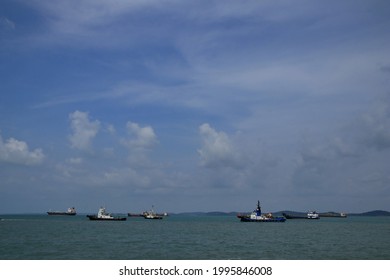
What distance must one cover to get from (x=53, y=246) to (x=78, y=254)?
11.3m

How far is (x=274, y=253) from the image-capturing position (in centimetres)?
5431

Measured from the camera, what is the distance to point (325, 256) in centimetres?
5112
